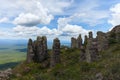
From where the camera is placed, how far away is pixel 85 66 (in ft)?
389

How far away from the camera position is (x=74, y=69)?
123m

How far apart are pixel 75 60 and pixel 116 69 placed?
200ft

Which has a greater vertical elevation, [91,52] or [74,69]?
[91,52]

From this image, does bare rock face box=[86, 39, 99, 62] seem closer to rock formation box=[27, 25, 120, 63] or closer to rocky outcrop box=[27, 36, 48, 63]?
rock formation box=[27, 25, 120, 63]

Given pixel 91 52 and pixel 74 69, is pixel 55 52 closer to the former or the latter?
pixel 91 52

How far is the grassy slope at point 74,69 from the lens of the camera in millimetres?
96675

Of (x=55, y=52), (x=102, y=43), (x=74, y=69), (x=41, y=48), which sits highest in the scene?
(x=102, y=43)

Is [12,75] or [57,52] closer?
[12,75]

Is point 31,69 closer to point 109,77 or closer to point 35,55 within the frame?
point 35,55

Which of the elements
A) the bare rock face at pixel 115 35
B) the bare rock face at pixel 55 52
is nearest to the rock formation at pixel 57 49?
the bare rock face at pixel 55 52

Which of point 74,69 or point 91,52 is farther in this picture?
point 91,52

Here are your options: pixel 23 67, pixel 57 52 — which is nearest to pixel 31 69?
pixel 23 67

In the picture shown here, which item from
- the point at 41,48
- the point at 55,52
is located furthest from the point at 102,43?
the point at 41,48

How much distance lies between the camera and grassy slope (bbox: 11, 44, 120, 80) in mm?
96675
